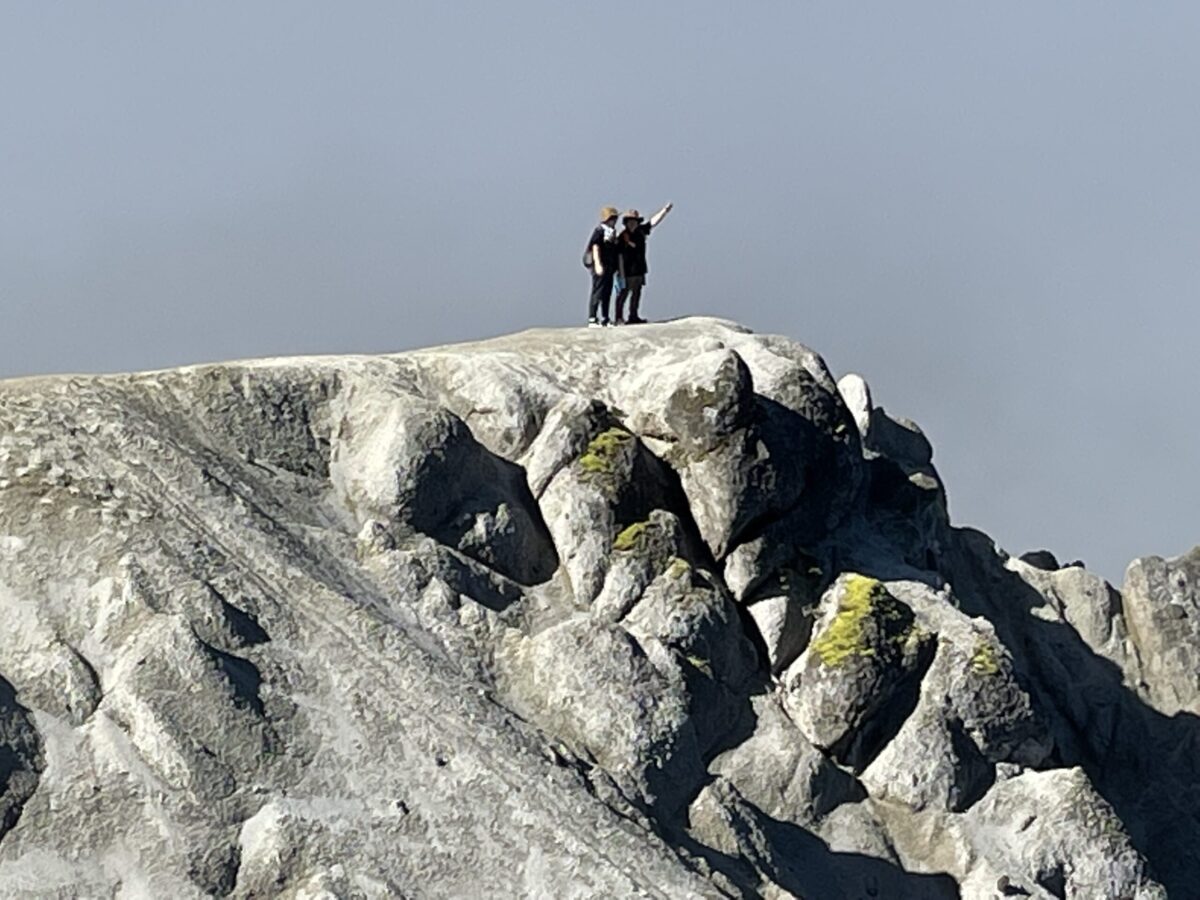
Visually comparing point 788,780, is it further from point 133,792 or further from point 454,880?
point 133,792

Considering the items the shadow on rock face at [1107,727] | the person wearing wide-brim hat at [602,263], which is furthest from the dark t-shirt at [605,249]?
the shadow on rock face at [1107,727]

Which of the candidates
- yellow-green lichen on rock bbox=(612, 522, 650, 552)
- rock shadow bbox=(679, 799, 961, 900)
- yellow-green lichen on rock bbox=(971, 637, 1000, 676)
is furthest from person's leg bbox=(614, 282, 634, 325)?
rock shadow bbox=(679, 799, 961, 900)

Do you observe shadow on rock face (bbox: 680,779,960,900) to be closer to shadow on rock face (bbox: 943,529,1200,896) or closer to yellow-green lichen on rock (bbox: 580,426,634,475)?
yellow-green lichen on rock (bbox: 580,426,634,475)

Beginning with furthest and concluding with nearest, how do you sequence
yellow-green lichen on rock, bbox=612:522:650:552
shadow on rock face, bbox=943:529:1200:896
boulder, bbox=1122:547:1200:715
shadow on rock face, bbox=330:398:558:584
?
boulder, bbox=1122:547:1200:715 → shadow on rock face, bbox=943:529:1200:896 → yellow-green lichen on rock, bbox=612:522:650:552 → shadow on rock face, bbox=330:398:558:584

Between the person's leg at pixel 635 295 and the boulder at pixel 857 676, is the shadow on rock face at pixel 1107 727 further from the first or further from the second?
the person's leg at pixel 635 295

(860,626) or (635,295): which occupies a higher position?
(635,295)

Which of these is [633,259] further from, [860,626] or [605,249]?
[860,626]

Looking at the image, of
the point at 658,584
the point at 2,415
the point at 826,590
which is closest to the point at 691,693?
the point at 658,584

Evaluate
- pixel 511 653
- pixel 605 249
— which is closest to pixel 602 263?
pixel 605 249

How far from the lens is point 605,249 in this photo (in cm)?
5834

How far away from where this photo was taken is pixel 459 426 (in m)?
50.7

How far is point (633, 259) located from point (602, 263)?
0.94 metres

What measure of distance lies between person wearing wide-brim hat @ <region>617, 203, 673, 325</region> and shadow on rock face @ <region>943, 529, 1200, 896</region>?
12311 mm

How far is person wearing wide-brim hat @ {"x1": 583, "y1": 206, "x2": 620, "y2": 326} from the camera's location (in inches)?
2290
